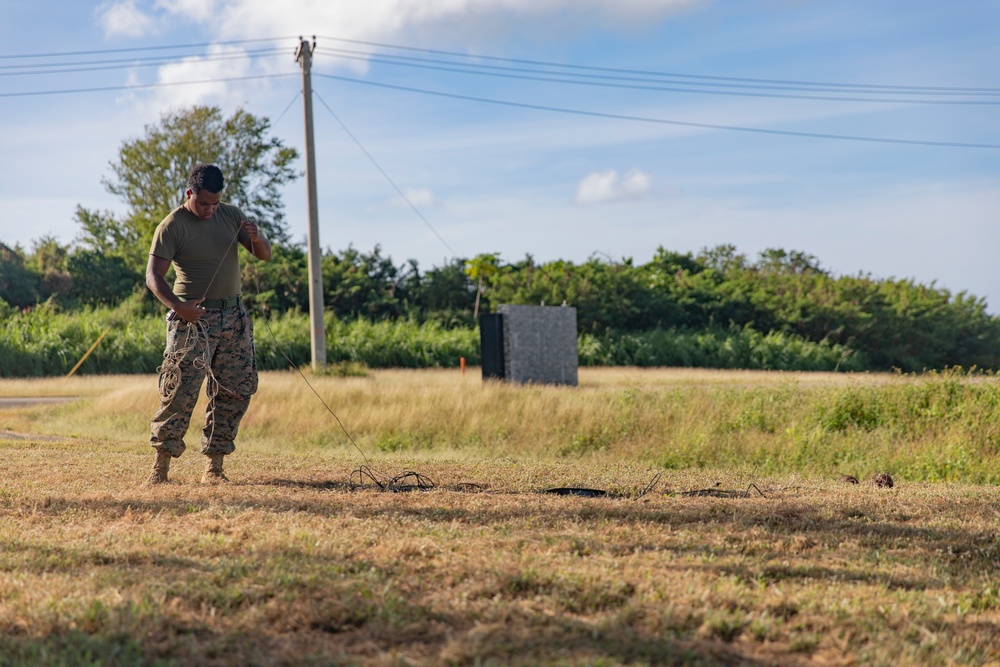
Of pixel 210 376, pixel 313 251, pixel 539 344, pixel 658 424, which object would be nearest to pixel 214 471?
pixel 210 376

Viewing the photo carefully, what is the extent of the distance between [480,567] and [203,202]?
3.74 metres

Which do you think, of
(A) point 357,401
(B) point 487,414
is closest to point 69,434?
(A) point 357,401

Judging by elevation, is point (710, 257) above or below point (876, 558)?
above

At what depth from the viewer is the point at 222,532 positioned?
4844 mm

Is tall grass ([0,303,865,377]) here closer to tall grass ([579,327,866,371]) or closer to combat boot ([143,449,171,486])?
tall grass ([579,327,866,371])

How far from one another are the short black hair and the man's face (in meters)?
0.03

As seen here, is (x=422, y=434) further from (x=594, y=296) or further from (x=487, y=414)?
(x=594, y=296)

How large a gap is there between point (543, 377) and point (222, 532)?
15009mm

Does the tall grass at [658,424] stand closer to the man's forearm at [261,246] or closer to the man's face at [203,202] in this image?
the man's forearm at [261,246]

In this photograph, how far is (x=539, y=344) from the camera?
19859 mm

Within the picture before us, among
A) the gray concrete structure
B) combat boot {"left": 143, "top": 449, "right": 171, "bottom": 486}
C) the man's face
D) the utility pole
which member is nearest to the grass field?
combat boot {"left": 143, "top": 449, "right": 171, "bottom": 486}

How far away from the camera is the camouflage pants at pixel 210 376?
6.54 metres

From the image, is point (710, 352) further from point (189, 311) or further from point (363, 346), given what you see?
point (189, 311)

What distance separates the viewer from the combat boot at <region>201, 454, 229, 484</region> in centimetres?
679
